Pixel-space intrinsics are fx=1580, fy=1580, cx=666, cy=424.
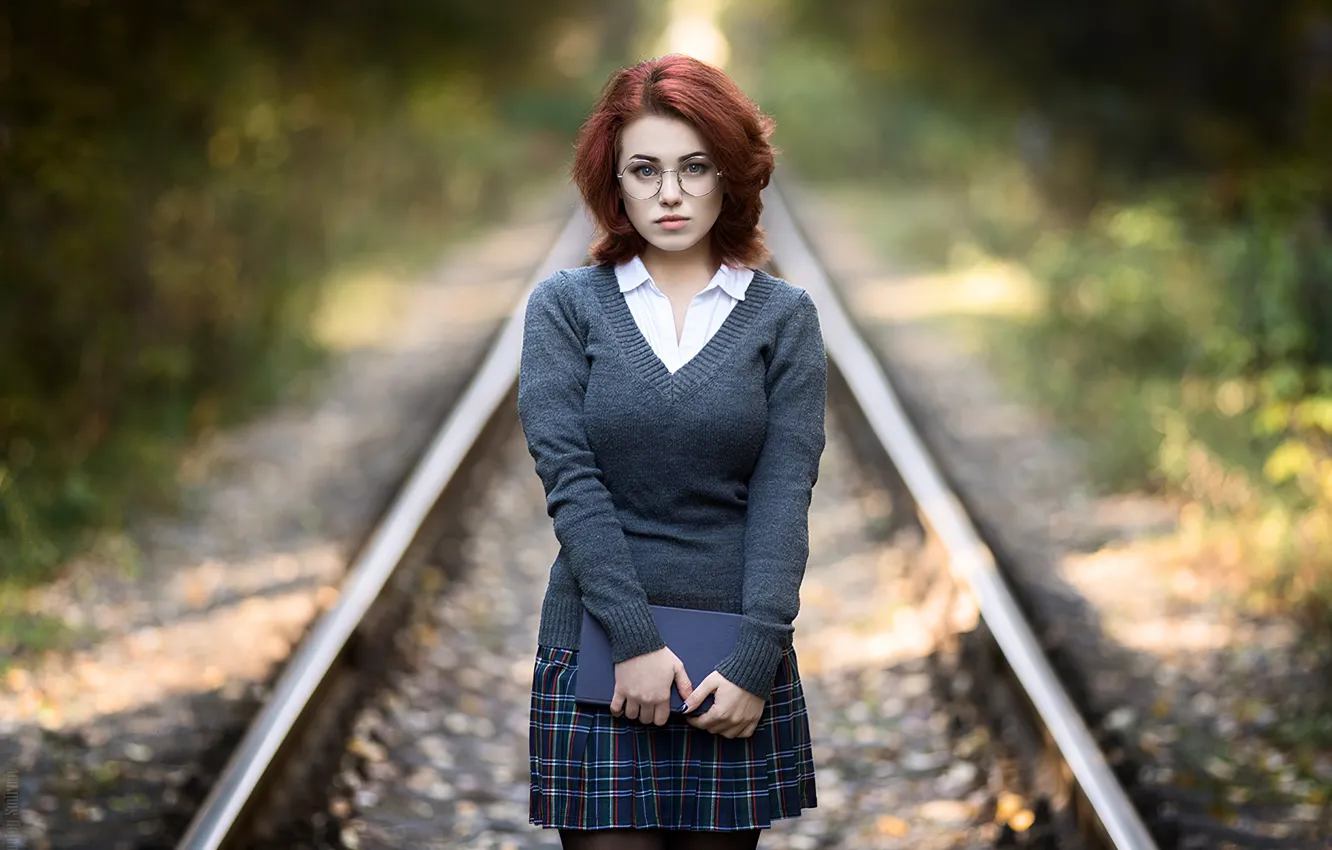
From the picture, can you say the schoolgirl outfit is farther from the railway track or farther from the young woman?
the railway track

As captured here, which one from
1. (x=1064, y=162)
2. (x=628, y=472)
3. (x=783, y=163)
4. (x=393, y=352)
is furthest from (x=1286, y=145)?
(x=783, y=163)

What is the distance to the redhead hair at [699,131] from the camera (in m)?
2.11

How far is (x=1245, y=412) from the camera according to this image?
6.86m

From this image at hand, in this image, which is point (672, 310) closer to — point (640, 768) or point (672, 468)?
point (672, 468)

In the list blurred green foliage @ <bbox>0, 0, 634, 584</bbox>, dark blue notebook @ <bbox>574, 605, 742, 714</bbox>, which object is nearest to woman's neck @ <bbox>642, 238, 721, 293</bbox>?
dark blue notebook @ <bbox>574, 605, 742, 714</bbox>

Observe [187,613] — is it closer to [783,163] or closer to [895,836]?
[895,836]

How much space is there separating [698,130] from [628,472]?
0.47 m

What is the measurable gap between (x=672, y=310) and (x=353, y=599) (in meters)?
2.57

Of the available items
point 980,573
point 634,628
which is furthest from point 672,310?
point 980,573

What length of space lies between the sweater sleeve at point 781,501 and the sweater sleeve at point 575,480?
0.13 metres

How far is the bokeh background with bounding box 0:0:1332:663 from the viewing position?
6473mm

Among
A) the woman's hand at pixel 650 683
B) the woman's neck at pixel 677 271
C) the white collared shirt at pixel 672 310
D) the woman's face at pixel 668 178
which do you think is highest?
the woman's face at pixel 668 178

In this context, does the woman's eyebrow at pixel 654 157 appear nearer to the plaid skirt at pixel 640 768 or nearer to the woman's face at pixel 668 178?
the woman's face at pixel 668 178

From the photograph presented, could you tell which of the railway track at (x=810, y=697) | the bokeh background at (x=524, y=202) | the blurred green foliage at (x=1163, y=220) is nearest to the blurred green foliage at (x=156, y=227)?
the bokeh background at (x=524, y=202)
